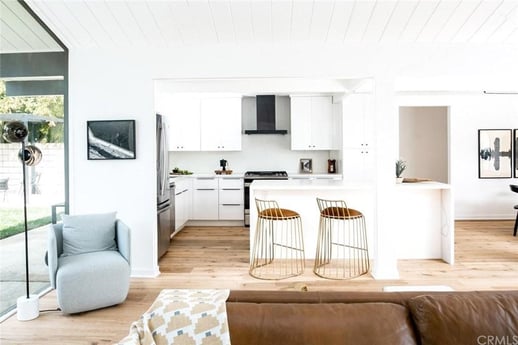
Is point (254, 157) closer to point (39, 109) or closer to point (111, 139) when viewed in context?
point (111, 139)

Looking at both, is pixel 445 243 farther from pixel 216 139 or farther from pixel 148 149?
pixel 216 139

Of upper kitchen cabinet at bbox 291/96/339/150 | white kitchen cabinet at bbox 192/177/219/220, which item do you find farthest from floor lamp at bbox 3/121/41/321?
upper kitchen cabinet at bbox 291/96/339/150

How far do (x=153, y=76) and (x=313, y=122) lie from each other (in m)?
3.39

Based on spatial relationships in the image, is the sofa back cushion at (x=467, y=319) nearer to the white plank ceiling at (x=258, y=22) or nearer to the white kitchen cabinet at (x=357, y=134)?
the white plank ceiling at (x=258, y=22)

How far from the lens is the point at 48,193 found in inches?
133

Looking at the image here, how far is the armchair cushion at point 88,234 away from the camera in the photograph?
3016 mm

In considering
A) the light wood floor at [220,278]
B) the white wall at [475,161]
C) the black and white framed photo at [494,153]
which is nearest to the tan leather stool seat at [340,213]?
the light wood floor at [220,278]

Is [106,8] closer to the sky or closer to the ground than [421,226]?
closer to the sky

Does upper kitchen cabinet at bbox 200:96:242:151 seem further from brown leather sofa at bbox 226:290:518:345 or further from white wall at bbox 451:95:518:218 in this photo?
brown leather sofa at bbox 226:290:518:345

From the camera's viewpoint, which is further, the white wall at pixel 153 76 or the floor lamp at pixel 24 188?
the white wall at pixel 153 76

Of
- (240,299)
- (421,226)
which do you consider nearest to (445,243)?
(421,226)

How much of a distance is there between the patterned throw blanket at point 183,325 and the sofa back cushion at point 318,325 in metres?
0.05

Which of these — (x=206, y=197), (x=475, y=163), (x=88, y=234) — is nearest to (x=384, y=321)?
(x=88, y=234)

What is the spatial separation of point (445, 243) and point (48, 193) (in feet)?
15.3
